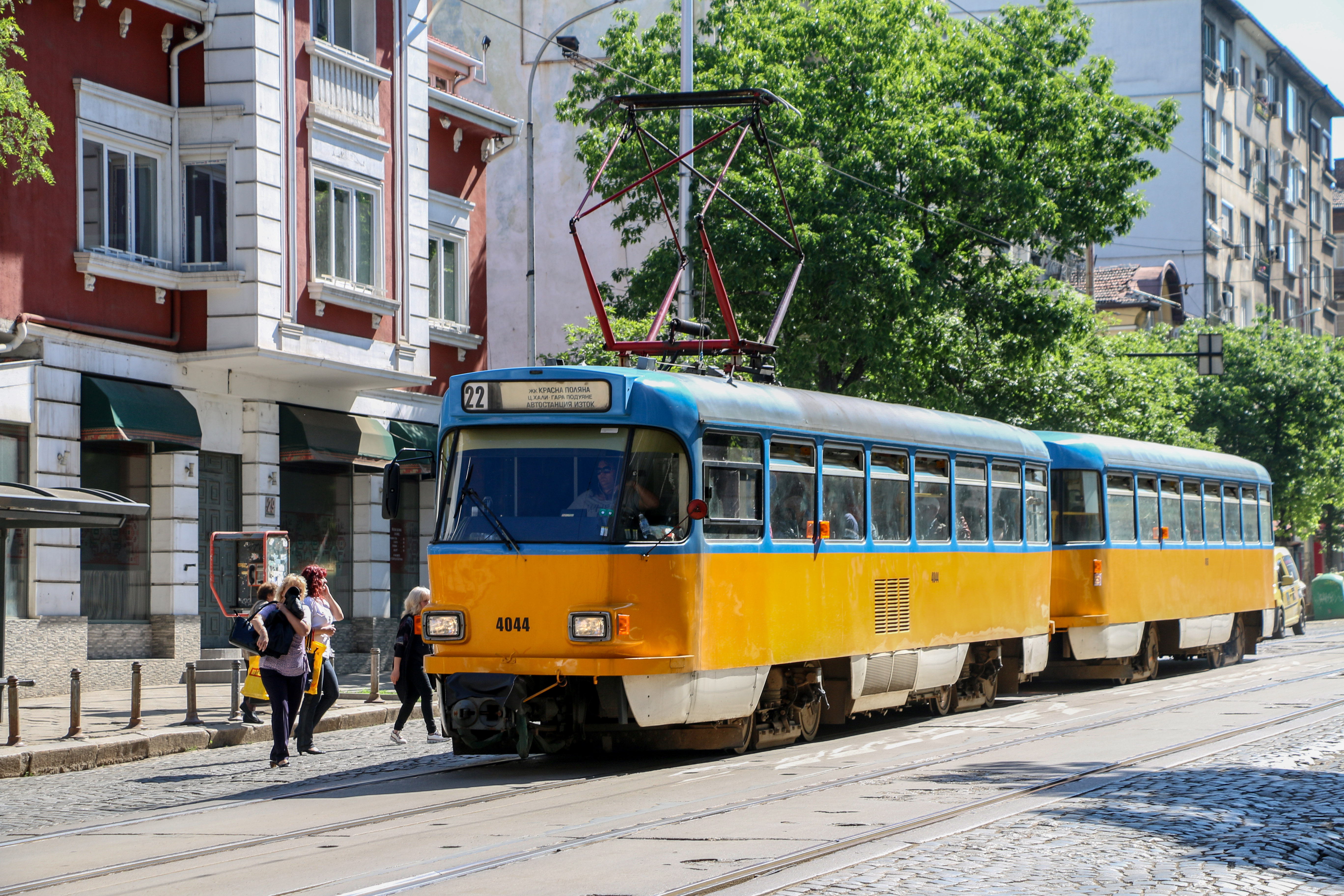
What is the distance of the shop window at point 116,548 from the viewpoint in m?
20.9

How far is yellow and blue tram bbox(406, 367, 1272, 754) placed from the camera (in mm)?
12227

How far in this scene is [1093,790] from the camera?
10945 millimetres

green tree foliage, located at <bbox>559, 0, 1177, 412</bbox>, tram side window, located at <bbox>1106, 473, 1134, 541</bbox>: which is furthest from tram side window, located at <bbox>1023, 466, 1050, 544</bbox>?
green tree foliage, located at <bbox>559, 0, 1177, 412</bbox>

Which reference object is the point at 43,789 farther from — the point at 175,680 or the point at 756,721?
the point at 175,680

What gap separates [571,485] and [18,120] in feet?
24.4

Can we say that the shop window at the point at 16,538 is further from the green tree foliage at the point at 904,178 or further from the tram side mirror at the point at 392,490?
the green tree foliage at the point at 904,178

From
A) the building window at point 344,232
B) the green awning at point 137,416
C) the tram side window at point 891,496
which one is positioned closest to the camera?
the tram side window at point 891,496

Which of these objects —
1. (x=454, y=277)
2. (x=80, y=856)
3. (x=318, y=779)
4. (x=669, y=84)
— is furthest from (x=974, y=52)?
(x=80, y=856)

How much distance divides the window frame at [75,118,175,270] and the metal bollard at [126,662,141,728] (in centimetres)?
658

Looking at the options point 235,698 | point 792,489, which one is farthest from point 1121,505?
point 235,698

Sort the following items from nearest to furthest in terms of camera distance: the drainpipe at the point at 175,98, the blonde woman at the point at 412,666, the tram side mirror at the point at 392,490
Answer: the tram side mirror at the point at 392,490 → the blonde woman at the point at 412,666 → the drainpipe at the point at 175,98

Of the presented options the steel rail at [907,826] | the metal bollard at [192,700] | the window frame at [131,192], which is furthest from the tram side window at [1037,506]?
the window frame at [131,192]

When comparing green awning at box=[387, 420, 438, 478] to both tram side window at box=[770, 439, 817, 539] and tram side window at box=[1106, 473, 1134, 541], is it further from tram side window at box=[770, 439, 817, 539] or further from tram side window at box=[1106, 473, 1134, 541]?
tram side window at box=[770, 439, 817, 539]

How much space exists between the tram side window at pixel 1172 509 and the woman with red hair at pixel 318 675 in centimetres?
1258
